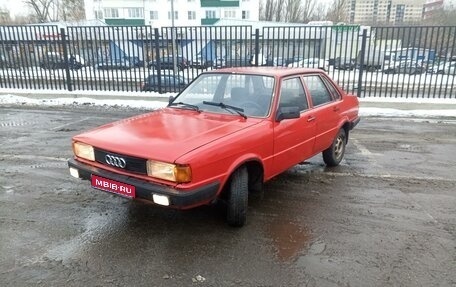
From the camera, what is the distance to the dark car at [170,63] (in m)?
12.0

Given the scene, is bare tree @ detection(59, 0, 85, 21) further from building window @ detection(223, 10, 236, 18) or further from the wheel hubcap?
the wheel hubcap

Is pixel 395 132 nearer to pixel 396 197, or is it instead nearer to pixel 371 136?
pixel 371 136

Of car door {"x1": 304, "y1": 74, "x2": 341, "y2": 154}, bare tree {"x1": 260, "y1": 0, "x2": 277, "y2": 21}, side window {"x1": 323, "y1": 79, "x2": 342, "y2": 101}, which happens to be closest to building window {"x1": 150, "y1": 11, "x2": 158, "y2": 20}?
bare tree {"x1": 260, "y1": 0, "x2": 277, "y2": 21}

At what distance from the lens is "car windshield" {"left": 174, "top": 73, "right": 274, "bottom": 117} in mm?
4375

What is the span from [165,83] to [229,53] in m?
2.47

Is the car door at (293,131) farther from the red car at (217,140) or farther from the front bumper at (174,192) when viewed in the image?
the front bumper at (174,192)

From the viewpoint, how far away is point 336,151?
5.87 metres

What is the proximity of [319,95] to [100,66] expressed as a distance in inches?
389

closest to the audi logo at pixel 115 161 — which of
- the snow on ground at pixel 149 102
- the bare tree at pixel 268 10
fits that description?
the snow on ground at pixel 149 102

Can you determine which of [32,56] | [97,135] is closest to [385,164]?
[97,135]

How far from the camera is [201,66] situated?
12.4 m

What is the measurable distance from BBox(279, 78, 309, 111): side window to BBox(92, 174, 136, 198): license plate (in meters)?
2.00

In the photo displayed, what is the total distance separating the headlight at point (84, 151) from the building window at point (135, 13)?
70.3 meters

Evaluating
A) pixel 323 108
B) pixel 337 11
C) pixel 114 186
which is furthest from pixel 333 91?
pixel 337 11
